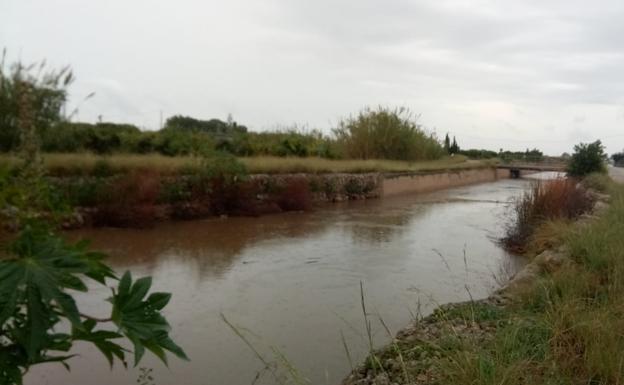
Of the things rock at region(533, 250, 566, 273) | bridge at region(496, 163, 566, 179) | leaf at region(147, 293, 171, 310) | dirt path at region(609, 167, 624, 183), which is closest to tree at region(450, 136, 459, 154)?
bridge at region(496, 163, 566, 179)

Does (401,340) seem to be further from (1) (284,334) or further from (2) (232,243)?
(2) (232,243)

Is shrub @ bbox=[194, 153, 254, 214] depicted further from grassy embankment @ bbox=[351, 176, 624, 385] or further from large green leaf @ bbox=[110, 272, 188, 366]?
large green leaf @ bbox=[110, 272, 188, 366]

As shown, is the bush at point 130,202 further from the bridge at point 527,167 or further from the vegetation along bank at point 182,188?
the bridge at point 527,167

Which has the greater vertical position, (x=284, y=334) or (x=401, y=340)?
(x=401, y=340)

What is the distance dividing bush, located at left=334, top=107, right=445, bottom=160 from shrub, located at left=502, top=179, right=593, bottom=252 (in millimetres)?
16025

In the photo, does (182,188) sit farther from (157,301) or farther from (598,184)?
(598,184)

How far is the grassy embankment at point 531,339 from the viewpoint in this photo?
245cm

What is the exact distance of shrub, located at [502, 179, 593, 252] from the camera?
8789mm

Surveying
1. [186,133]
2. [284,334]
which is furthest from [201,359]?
[186,133]

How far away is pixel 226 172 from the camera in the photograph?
12.2m

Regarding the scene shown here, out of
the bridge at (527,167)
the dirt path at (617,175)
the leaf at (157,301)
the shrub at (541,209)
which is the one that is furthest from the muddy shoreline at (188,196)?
the bridge at (527,167)

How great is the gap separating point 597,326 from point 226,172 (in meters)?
10.2

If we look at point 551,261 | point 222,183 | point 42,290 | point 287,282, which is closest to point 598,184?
point 222,183

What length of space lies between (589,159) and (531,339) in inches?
815
